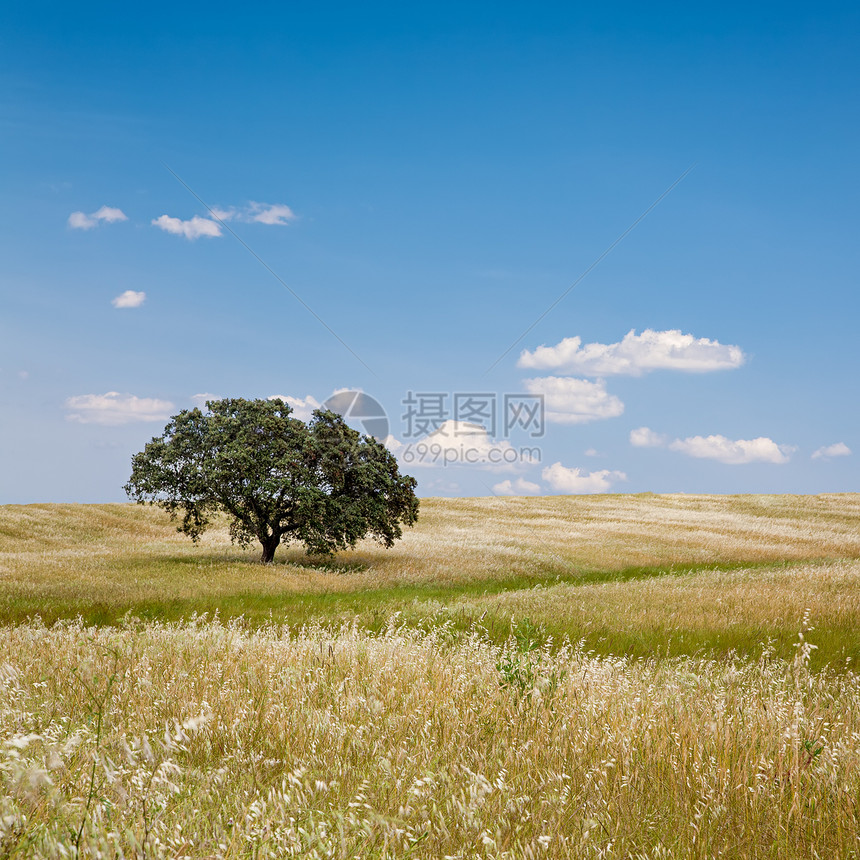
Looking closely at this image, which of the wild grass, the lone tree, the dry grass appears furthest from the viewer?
the lone tree

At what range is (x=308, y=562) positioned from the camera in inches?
1257

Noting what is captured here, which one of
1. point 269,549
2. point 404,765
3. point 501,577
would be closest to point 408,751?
point 404,765

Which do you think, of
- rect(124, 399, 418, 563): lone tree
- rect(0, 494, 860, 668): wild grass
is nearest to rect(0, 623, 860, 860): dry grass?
rect(0, 494, 860, 668): wild grass

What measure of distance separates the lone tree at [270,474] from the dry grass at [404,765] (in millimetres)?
23124

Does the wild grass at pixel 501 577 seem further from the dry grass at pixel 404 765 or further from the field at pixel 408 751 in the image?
the dry grass at pixel 404 765

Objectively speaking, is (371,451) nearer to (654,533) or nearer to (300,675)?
(654,533)

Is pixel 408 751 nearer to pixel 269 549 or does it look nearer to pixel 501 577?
pixel 501 577

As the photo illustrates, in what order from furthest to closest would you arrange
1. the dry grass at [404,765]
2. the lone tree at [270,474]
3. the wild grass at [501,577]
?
the lone tree at [270,474]
the wild grass at [501,577]
the dry grass at [404,765]

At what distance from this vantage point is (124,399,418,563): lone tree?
29000 mm

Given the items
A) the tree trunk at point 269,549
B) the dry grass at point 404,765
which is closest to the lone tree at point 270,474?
the tree trunk at point 269,549

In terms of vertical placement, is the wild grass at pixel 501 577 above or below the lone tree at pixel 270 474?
below

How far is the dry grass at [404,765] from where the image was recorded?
2.77 m

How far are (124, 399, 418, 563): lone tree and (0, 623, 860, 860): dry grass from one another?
75.9 feet

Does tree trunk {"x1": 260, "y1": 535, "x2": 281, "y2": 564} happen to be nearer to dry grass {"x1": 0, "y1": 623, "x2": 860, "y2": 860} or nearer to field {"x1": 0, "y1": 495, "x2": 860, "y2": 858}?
field {"x1": 0, "y1": 495, "x2": 860, "y2": 858}
